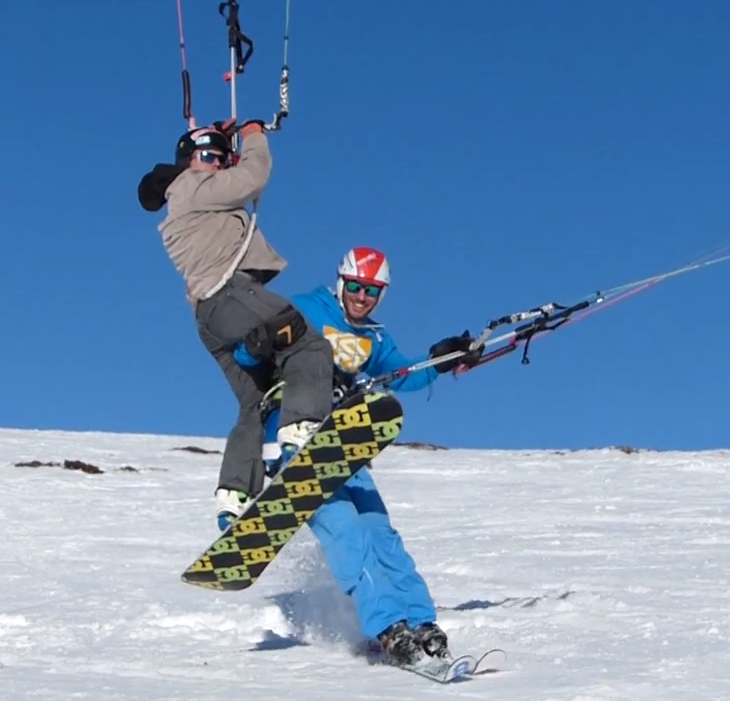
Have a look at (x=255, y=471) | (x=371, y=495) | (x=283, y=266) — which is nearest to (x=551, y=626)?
(x=371, y=495)

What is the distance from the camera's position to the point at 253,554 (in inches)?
239

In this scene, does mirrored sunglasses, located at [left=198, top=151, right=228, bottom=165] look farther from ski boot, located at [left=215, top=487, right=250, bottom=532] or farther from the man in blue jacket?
ski boot, located at [left=215, top=487, right=250, bottom=532]

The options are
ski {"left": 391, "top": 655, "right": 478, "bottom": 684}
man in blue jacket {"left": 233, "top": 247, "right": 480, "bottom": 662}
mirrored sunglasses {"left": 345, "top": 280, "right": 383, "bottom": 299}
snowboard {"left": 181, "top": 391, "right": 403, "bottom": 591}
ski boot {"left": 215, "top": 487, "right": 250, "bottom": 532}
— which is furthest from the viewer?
ski boot {"left": 215, "top": 487, "right": 250, "bottom": 532}

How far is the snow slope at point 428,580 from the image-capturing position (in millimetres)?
5234

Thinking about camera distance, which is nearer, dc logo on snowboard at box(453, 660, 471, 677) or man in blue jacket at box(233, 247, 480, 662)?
dc logo on snowboard at box(453, 660, 471, 677)

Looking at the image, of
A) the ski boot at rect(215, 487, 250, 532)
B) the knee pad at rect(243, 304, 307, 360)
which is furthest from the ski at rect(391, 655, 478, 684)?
the knee pad at rect(243, 304, 307, 360)

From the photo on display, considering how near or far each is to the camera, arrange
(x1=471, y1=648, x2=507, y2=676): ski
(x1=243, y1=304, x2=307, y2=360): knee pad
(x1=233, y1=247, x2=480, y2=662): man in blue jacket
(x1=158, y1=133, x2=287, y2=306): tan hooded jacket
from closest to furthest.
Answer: (x1=471, y1=648, x2=507, y2=676): ski → (x1=233, y1=247, x2=480, y2=662): man in blue jacket → (x1=243, y1=304, x2=307, y2=360): knee pad → (x1=158, y1=133, x2=287, y2=306): tan hooded jacket

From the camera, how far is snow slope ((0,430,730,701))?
5.23 metres

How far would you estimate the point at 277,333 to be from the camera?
5926 mm

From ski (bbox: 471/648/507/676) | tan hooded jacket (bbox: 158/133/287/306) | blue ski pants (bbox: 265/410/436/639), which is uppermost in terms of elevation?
tan hooded jacket (bbox: 158/133/287/306)

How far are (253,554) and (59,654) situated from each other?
3.61ft

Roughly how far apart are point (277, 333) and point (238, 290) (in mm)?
285

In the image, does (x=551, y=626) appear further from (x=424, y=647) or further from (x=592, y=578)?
(x=592, y=578)

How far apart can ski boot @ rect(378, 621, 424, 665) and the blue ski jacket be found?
4.53ft
